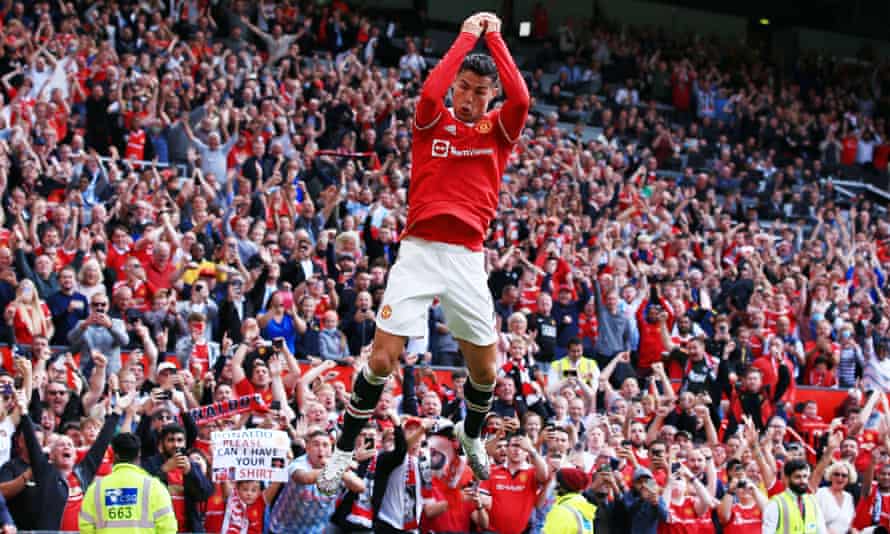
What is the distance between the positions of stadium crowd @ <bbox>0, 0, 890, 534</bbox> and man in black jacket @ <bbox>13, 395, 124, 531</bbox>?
28mm

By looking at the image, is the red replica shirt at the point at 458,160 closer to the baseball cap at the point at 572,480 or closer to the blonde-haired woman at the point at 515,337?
the baseball cap at the point at 572,480

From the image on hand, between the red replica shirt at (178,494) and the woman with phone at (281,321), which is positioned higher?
the woman with phone at (281,321)

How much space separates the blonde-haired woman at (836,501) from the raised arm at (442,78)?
8.07m

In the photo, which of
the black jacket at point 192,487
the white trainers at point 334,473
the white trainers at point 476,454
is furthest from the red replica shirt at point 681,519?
the white trainers at point 334,473

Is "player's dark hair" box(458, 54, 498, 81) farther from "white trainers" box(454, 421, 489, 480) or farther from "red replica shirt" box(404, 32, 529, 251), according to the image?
"white trainers" box(454, 421, 489, 480)

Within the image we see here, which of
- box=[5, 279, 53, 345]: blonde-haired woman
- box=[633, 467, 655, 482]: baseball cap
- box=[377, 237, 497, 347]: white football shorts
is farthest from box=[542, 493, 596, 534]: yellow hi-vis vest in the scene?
box=[5, 279, 53, 345]: blonde-haired woman

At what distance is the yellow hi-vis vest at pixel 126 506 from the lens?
29.0 ft

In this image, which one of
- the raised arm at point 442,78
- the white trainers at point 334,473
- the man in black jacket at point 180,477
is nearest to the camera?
the raised arm at point 442,78

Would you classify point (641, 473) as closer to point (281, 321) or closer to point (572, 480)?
point (572, 480)

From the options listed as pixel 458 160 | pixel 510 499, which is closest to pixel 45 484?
pixel 510 499

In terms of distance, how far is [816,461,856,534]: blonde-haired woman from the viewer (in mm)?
13227

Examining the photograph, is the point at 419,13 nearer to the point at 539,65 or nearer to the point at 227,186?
the point at 539,65

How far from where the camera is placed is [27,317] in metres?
13.0

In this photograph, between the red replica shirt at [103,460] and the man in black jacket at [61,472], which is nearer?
the man in black jacket at [61,472]
